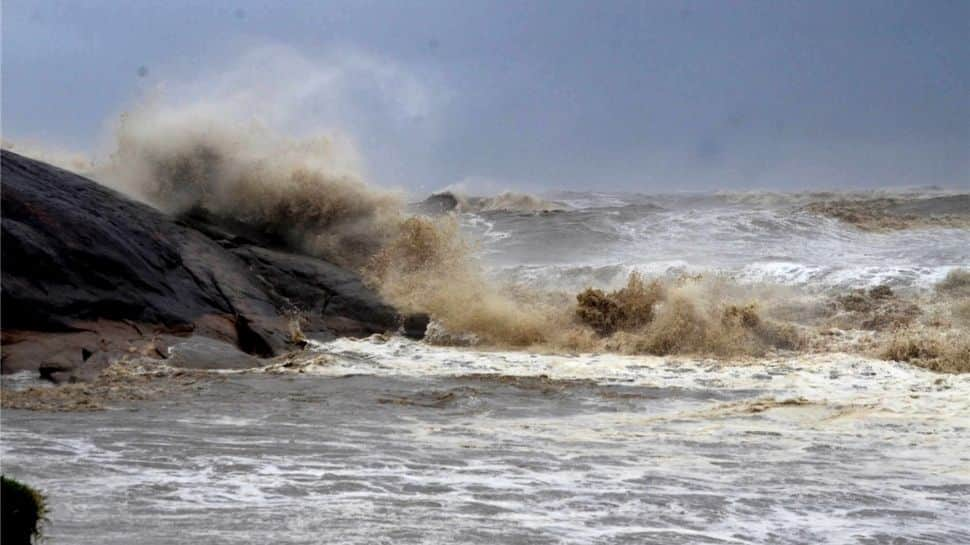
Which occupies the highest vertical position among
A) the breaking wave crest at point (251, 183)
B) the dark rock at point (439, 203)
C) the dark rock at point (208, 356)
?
the dark rock at point (439, 203)

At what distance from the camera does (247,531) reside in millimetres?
4609

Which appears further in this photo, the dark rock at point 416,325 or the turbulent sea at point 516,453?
the dark rock at point 416,325

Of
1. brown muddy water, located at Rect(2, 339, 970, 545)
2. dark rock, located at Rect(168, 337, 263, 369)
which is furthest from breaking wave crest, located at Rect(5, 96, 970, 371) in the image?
dark rock, located at Rect(168, 337, 263, 369)

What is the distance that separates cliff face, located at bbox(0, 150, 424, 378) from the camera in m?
9.48

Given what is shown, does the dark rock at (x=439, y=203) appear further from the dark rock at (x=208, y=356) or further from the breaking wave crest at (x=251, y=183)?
the dark rock at (x=208, y=356)

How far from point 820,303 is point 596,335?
11.0 feet

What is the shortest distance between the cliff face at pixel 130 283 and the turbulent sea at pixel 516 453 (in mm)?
795

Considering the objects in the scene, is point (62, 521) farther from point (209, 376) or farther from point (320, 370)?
point (320, 370)

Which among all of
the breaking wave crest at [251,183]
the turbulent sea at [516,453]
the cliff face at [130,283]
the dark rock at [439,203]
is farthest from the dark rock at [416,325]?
the dark rock at [439,203]

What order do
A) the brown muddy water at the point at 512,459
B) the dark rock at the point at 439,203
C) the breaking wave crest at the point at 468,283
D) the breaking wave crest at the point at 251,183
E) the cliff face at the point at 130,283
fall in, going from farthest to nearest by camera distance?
the dark rock at the point at 439,203, the breaking wave crest at the point at 251,183, the breaking wave crest at the point at 468,283, the cliff face at the point at 130,283, the brown muddy water at the point at 512,459

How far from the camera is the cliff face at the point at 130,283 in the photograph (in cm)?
948

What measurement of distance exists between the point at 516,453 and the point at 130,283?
18.1 feet

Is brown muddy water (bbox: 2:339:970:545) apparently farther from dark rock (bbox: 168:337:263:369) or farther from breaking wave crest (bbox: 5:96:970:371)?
breaking wave crest (bbox: 5:96:970:371)

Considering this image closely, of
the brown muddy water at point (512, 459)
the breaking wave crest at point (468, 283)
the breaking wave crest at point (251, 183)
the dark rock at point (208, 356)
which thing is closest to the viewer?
the brown muddy water at point (512, 459)
